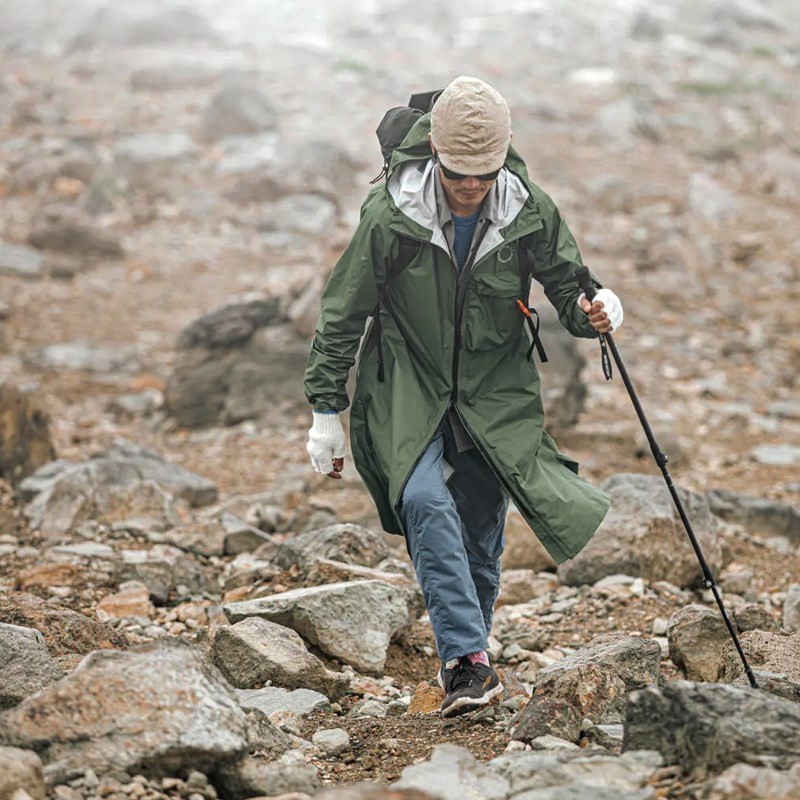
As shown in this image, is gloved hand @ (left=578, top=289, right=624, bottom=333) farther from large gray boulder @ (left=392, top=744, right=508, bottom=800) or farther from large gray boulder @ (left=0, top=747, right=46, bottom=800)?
large gray boulder @ (left=0, top=747, right=46, bottom=800)

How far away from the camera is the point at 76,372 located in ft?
40.0

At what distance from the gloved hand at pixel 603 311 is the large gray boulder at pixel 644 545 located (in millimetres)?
2518

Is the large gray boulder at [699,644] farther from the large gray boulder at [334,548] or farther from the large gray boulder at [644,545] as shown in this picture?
the large gray boulder at [334,548]

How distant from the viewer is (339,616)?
5.36 metres

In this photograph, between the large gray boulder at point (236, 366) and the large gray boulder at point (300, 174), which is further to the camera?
the large gray boulder at point (300, 174)

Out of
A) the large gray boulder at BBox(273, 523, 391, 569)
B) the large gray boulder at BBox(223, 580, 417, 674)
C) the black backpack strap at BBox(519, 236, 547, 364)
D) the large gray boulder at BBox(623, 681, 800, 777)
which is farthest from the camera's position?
the large gray boulder at BBox(273, 523, 391, 569)

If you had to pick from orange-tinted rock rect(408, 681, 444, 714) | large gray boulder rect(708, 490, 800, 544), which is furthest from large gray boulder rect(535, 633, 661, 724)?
large gray boulder rect(708, 490, 800, 544)

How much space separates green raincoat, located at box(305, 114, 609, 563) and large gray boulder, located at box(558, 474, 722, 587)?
7.11 feet

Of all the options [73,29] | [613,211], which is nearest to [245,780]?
[613,211]

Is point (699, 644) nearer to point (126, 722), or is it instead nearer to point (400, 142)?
point (400, 142)

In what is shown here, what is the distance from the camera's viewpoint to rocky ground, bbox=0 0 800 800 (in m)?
3.50

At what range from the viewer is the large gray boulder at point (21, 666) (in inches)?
156

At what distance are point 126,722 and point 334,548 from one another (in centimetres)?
283

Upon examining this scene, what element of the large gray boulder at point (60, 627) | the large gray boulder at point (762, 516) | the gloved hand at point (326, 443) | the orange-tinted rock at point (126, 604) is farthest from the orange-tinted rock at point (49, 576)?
the large gray boulder at point (762, 516)
